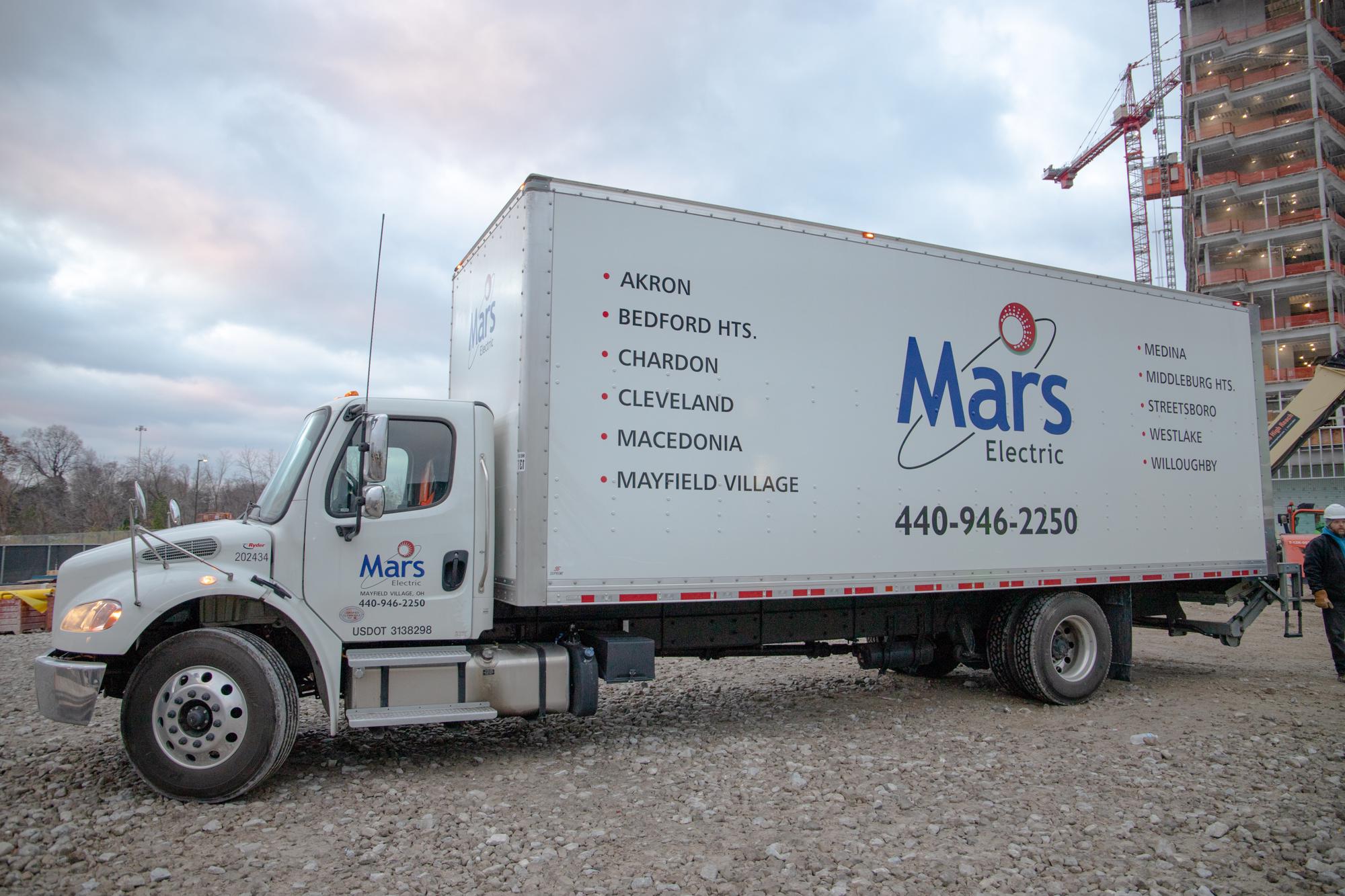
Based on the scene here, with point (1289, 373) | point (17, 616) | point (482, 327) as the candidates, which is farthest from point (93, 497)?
point (1289, 373)

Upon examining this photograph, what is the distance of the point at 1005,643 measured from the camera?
763 centimetres

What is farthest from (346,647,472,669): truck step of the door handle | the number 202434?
the number 202434

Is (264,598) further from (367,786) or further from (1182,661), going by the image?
(1182,661)

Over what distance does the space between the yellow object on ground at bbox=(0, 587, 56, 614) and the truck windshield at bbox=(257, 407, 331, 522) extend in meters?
11.1

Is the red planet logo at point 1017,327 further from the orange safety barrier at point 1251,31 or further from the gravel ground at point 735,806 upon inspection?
the orange safety barrier at point 1251,31

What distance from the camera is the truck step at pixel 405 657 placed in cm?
539

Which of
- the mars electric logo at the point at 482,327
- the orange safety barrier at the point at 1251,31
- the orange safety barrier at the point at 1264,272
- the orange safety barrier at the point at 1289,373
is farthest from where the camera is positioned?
the orange safety barrier at the point at 1251,31

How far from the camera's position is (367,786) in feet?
17.4

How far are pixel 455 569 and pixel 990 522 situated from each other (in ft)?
14.6

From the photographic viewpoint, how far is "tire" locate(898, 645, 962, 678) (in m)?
8.50

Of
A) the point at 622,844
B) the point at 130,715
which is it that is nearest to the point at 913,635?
the point at 622,844

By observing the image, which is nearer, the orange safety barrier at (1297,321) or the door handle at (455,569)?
the door handle at (455,569)

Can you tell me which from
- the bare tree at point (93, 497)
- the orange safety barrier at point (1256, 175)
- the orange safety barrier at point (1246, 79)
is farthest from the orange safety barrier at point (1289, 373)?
the bare tree at point (93, 497)

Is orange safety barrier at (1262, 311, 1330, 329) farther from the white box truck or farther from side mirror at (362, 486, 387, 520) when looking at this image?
side mirror at (362, 486, 387, 520)
